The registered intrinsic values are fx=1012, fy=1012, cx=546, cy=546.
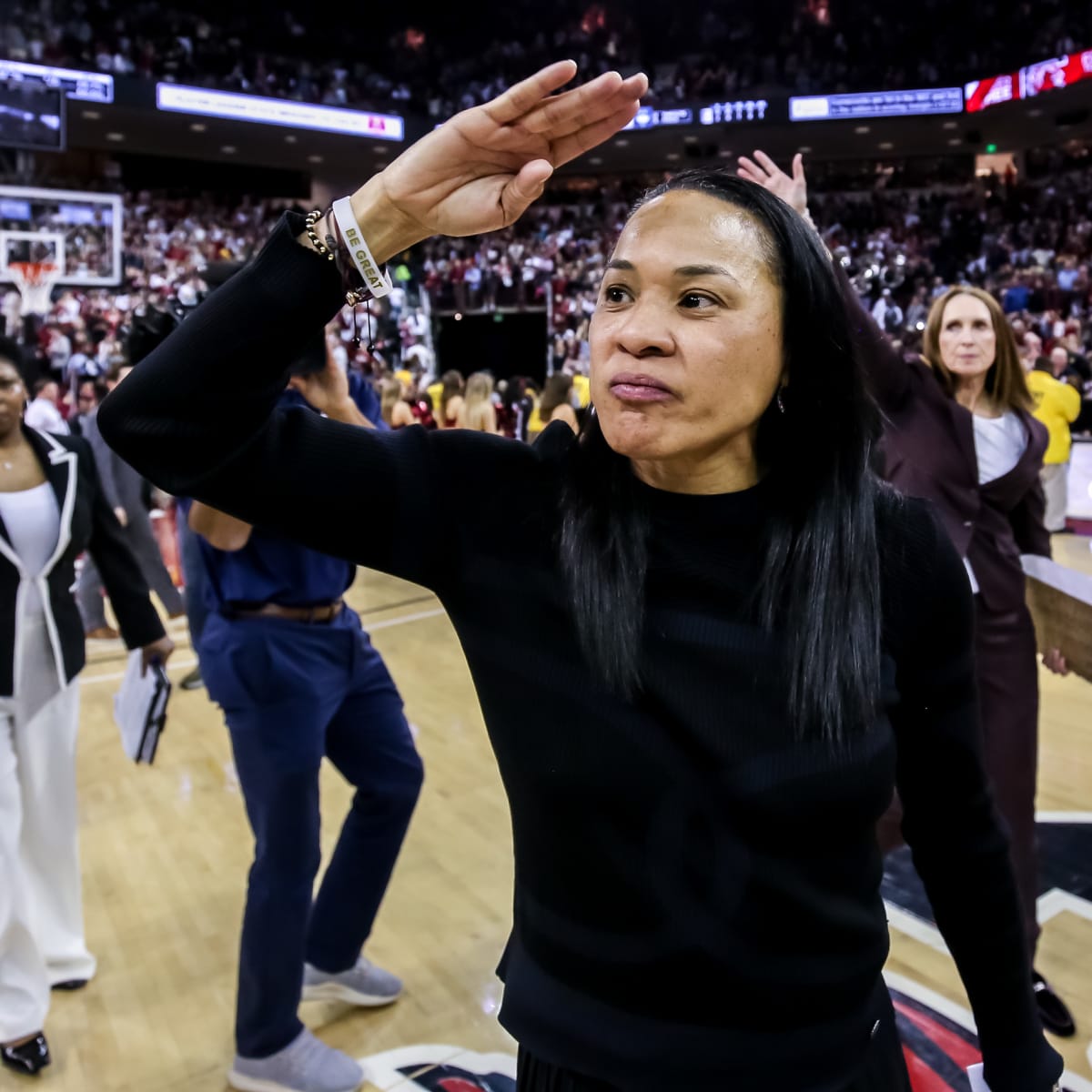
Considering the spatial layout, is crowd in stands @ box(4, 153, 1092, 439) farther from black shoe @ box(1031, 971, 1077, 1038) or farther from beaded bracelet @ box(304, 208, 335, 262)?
beaded bracelet @ box(304, 208, 335, 262)

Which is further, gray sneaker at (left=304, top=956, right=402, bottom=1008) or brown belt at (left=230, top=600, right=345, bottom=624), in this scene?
gray sneaker at (left=304, top=956, right=402, bottom=1008)

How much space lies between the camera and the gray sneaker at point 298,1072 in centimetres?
224

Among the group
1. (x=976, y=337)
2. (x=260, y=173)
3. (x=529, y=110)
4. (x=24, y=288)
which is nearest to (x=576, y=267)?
(x=260, y=173)

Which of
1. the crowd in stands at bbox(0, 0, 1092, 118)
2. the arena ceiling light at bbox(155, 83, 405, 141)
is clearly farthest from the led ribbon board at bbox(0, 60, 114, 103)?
the arena ceiling light at bbox(155, 83, 405, 141)

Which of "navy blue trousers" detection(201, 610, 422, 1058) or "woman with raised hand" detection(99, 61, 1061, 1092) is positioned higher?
"woman with raised hand" detection(99, 61, 1061, 1092)

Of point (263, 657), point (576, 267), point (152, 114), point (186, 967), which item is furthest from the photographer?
point (576, 267)

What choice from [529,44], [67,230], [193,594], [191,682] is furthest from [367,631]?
[529,44]

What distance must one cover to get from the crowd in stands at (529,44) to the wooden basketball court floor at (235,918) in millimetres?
18500

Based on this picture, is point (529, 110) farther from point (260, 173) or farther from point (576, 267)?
point (260, 173)

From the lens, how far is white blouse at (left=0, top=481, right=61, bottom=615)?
245 centimetres

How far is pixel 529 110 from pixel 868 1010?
3.27ft

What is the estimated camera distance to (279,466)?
100 centimetres

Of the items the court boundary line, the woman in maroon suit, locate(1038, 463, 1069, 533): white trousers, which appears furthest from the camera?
locate(1038, 463, 1069, 533): white trousers

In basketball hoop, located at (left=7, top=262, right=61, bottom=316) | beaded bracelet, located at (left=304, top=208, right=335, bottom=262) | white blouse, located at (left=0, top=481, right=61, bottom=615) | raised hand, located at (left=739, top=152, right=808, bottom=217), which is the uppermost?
basketball hoop, located at (left=7, top=262, right=61, bottom=316)
